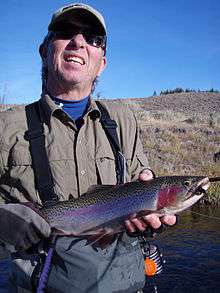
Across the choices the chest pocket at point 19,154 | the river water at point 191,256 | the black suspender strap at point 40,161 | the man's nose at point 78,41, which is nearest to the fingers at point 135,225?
the black suspender strap at point 40,161

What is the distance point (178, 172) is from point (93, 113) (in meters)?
13.5

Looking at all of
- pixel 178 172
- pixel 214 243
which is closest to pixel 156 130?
pixel 178 172

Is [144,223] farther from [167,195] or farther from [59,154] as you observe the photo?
[59,154]

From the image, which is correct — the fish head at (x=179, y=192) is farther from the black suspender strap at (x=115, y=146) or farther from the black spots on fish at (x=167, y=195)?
the black suspender strap at (x=115, y=146)

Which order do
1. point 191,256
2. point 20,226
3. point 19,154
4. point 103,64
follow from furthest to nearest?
point 191,256 < point 103,64 < point 19,154 < point 20,226

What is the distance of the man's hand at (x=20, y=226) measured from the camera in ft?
10.4

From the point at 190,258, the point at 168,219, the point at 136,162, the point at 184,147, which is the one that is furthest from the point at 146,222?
the point at 184,147

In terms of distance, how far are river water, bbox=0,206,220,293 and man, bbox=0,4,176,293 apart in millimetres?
4545

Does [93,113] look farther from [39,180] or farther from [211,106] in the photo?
[211,106]

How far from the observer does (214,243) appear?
1046 cm

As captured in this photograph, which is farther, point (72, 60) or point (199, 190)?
point (72, 60)

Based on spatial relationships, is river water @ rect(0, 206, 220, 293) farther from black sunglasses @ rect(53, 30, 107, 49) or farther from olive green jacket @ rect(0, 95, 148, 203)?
black sunglasses @ rect(53, 30, 107, 49)

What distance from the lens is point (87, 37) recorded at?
3.86 meters

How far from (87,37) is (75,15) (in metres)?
0.21
